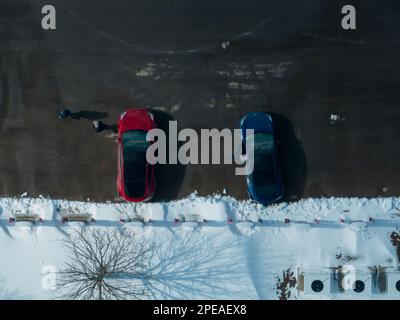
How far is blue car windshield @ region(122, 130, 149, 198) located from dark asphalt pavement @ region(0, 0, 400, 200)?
1.85 ft

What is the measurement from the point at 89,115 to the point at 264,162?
17.1ft

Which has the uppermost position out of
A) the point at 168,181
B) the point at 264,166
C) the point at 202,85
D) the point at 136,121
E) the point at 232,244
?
the point at 202,85

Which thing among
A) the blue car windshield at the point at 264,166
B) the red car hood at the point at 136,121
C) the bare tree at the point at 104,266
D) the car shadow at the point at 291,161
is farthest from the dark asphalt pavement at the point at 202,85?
the bare tree at the point at 104,266

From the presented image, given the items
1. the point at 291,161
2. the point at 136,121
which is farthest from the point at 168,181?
the point at 291,161

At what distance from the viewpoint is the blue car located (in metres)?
13.1

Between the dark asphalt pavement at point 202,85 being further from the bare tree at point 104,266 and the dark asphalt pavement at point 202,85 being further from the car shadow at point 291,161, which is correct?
the bare tree at point 104,266

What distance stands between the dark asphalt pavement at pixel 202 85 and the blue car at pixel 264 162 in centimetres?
34

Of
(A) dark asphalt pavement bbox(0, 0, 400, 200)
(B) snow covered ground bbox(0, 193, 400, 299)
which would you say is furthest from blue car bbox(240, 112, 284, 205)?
(B) snow covered ground bbox(0, 193, 400, 299)

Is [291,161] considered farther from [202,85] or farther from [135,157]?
[135,157]

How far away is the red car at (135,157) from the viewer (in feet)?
43.4

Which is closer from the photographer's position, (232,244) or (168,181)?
(232,244)

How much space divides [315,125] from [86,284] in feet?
25.8

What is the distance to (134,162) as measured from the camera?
13.2 m

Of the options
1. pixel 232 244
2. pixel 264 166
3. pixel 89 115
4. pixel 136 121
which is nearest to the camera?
pixel 264 166
